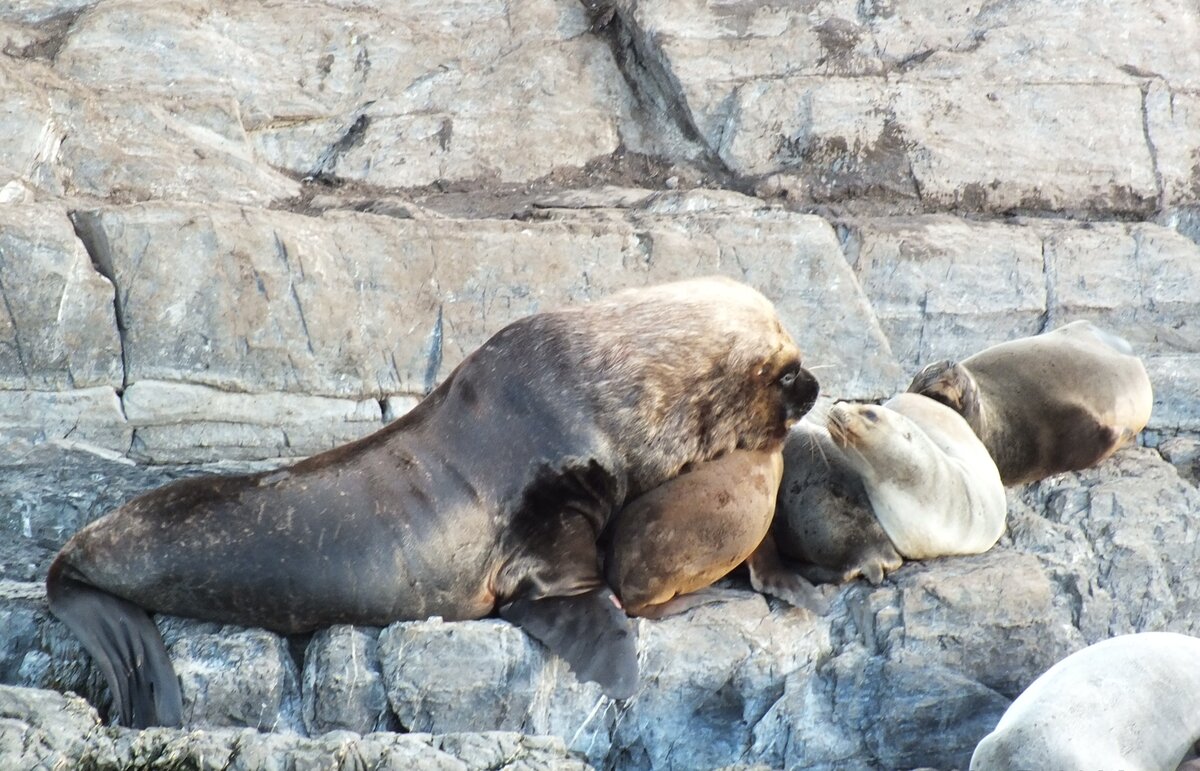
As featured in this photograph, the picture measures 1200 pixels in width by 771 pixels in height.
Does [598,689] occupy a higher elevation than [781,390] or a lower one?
lower

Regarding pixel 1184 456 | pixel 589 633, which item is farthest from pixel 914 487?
pixel 1184 456

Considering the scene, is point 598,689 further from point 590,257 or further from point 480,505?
point 590,257

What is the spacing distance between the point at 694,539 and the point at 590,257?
2.78 metres

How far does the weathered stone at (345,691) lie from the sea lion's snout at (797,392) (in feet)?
6.16

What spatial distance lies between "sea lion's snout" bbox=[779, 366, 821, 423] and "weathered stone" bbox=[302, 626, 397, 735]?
188 cm

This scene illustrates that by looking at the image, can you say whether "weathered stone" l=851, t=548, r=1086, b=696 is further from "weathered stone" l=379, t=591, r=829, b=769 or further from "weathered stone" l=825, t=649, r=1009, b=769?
"weathered stone" l=379, t=591, r=829, b=769

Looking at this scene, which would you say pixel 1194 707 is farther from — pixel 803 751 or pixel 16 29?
pixel 16 29

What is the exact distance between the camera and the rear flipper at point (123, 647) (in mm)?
4664

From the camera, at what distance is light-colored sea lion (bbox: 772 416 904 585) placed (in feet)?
18.2

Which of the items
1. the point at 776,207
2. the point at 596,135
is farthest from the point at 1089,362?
the point at 596,135

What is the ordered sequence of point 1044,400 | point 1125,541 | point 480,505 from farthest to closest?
1. point 1044,400
2. point 1125,541
3. point 480,505

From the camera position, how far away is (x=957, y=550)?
572cm

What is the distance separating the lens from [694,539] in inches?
208

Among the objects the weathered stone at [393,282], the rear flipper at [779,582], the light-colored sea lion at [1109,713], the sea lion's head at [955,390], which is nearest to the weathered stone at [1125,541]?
the sea lion's head at [955,390]
